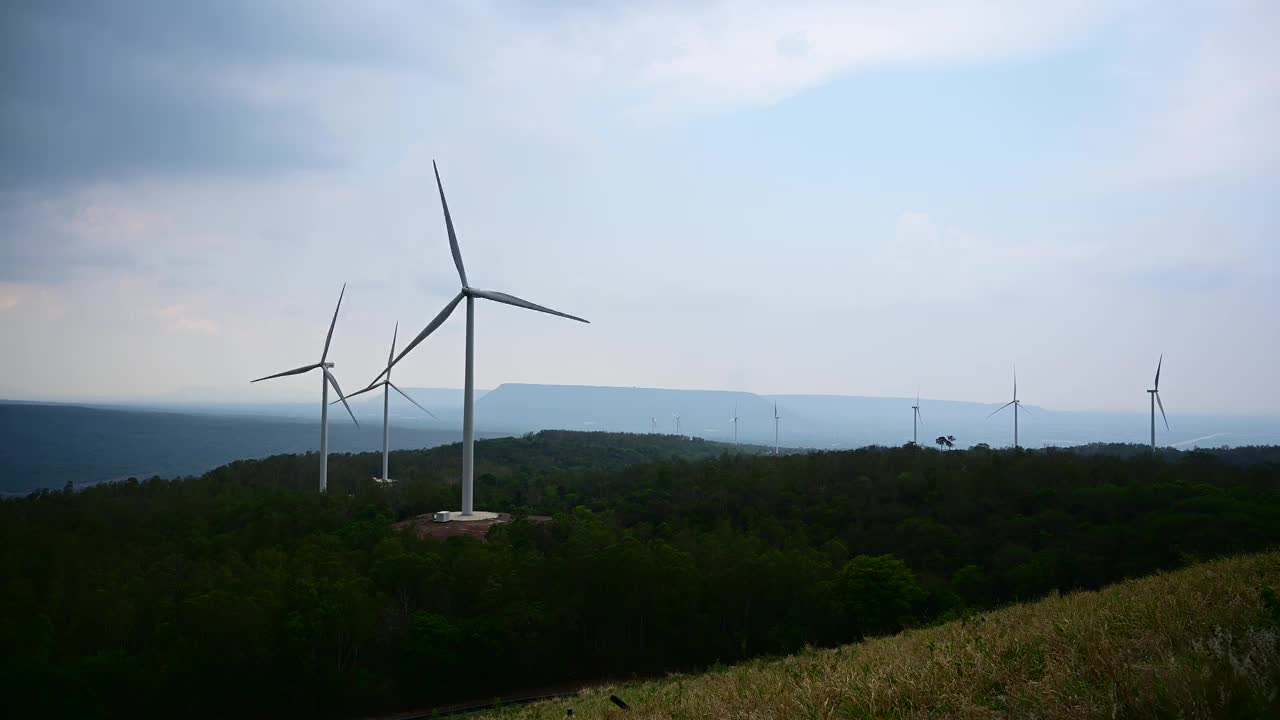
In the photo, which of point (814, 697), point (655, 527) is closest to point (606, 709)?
point (814, 697)

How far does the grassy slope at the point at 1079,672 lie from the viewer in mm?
7852

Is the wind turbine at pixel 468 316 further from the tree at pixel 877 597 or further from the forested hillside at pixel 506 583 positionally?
the tree at pixel 877 597

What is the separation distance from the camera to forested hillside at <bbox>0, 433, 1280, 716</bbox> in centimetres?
3716

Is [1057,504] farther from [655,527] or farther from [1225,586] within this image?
[1225,586]

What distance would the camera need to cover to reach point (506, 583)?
1694 inches

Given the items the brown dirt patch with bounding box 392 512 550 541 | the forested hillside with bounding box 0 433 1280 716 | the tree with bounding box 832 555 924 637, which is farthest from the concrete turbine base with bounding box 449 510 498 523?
the tree with bounding box 832 555 924 637

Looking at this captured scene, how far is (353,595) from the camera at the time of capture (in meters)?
39.2

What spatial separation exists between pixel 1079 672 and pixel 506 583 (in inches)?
1452

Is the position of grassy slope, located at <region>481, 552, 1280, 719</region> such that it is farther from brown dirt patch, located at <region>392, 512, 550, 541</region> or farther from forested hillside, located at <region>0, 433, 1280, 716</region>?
brown dirt patch, located at <region>392, 512, 550, 541</region>

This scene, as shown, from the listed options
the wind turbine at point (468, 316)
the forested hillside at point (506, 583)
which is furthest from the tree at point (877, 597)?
the wind turbine at point (468, 316)

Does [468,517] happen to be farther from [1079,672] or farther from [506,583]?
[1079,672]

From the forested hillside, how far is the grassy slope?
18948mm

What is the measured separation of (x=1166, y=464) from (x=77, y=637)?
91650 mm

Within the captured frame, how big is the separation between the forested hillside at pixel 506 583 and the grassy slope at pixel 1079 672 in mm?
18948
